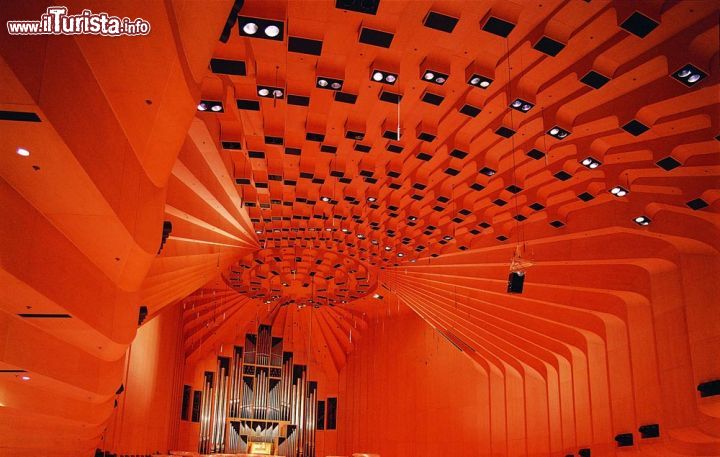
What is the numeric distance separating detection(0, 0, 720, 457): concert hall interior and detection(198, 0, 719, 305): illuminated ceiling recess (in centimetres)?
3

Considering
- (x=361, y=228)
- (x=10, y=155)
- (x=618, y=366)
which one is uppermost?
(x=361, y=228)

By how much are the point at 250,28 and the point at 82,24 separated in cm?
201

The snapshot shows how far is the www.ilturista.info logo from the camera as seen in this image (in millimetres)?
3584

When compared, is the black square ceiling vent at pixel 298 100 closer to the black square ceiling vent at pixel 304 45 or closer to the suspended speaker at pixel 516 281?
the black square ceiling vent at pixel 304 45

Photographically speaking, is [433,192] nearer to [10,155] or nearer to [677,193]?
[677,193]

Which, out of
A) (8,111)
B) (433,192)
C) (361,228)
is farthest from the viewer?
(361,228)

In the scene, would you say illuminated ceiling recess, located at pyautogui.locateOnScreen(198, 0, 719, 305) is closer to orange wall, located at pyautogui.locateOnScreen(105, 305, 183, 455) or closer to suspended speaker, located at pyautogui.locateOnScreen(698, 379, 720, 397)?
suspended speaker, located at pyautogui.locateOnScreen(698, 379, 720, 397)

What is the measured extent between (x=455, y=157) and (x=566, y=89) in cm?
211

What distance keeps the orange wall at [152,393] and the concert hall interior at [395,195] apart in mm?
110

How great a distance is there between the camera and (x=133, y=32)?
4.16 m

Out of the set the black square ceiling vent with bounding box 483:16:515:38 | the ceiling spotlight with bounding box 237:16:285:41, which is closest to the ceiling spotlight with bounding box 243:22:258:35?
the ceiling spotlight with bounding box 237:16:285:41

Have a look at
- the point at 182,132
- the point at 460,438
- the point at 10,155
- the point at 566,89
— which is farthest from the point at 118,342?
the point at 460,438

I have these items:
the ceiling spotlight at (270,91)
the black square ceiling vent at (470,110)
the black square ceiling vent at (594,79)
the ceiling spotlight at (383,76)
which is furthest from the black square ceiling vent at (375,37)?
the black square ceiling vent at (594,79)

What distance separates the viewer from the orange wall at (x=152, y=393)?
13.7 meters
